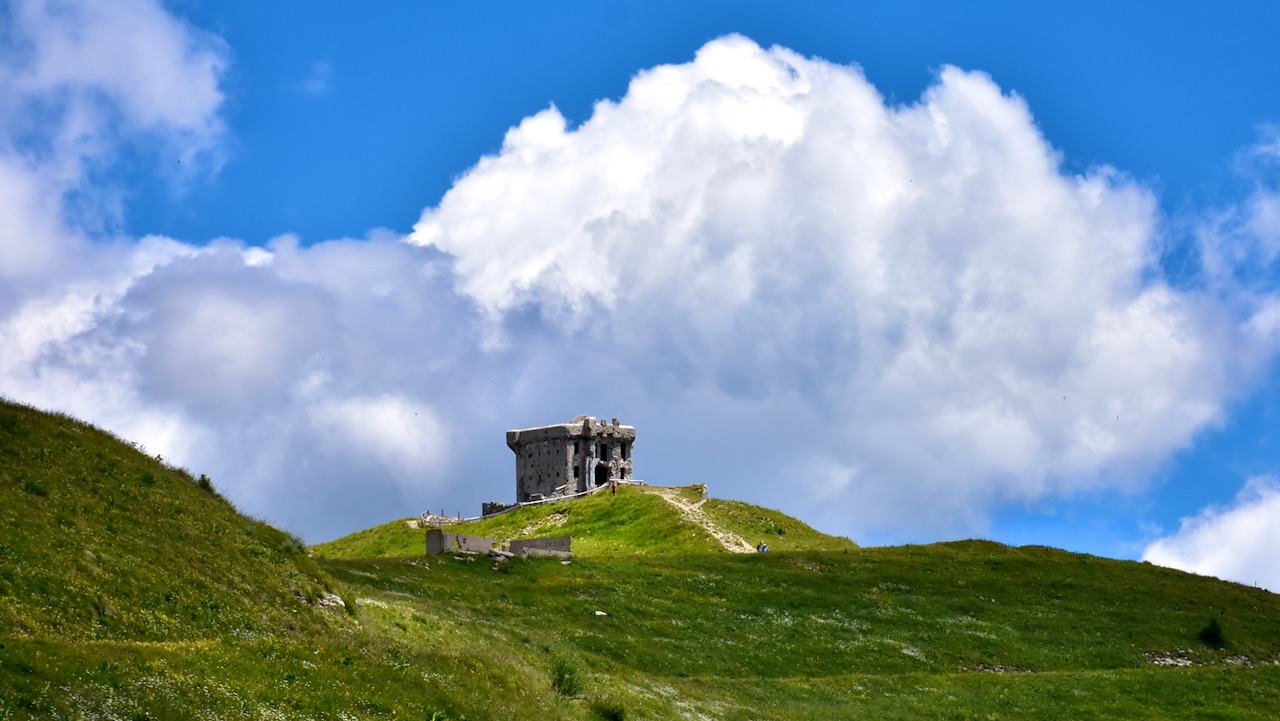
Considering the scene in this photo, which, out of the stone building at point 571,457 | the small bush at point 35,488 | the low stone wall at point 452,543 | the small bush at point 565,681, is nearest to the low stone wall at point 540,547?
the low stone wall at point 452,543

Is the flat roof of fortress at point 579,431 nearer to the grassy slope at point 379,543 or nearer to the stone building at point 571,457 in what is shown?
the stone building at point 571,457

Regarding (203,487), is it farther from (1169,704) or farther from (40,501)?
(1169,704)

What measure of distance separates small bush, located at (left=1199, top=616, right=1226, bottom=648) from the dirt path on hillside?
102 feet

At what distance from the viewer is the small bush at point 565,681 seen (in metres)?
45.5

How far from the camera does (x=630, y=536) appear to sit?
103 m

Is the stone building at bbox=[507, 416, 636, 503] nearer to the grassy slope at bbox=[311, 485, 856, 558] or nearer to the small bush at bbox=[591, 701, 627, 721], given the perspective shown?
the grassy slope at bbox=[311, 485, 856, 558]

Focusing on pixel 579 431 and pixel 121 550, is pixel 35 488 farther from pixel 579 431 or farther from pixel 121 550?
pixel 579 431

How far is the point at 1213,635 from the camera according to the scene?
7738cm

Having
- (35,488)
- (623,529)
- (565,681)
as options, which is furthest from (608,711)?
(623,529)

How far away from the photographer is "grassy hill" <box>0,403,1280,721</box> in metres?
34.1

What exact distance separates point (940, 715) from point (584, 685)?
1778 cm

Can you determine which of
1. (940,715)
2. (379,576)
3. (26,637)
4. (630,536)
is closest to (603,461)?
(630,536)

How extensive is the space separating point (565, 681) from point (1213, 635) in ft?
155

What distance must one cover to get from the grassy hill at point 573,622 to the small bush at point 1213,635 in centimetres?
14
